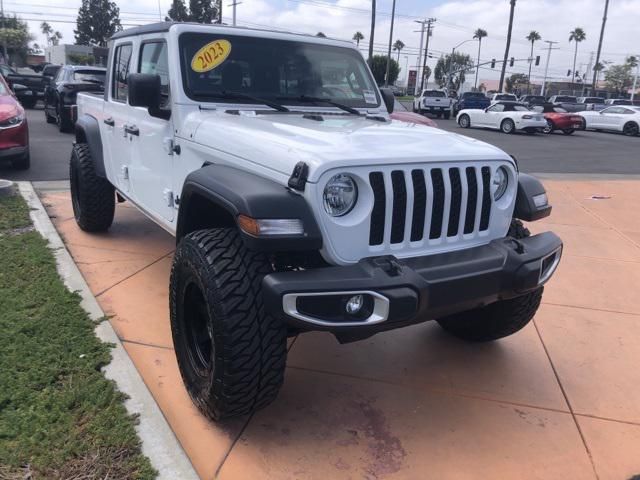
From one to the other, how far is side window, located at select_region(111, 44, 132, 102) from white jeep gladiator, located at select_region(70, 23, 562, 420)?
80 cm

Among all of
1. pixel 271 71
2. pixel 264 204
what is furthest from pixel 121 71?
pixel 264 204

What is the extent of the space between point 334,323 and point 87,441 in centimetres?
124

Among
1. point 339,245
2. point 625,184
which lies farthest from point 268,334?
point 625,184

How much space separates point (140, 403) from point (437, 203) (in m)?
1.74

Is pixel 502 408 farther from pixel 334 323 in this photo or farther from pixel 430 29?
pixel 430 29

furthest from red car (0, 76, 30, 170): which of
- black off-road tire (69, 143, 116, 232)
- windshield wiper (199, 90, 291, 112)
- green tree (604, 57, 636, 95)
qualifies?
green tree (604, 57, 636, 95)

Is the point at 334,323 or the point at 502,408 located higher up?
the point at 334,323

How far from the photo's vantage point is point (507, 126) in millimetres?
23469

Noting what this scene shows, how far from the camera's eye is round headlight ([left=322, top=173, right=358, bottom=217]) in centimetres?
246

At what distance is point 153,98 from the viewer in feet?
11.2

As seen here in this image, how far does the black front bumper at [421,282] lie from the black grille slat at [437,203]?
0.13 metres

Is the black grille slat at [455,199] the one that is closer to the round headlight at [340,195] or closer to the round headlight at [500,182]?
the round headlight at [500,182]

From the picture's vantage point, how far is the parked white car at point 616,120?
82.9 feet

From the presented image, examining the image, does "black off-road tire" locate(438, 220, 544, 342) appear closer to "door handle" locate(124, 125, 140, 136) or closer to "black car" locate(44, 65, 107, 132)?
"door handle" locate(124, 125, 140, 136)
